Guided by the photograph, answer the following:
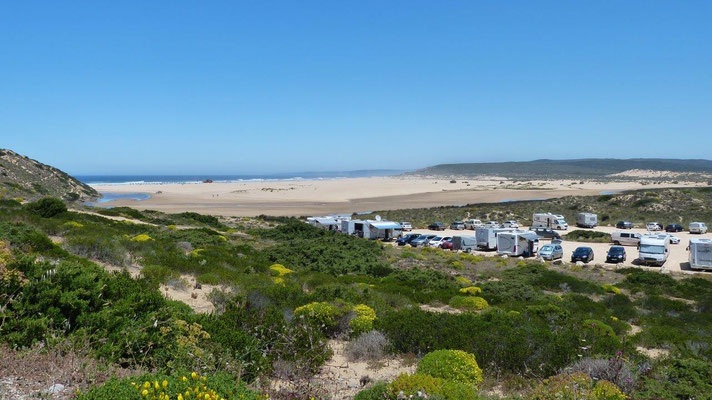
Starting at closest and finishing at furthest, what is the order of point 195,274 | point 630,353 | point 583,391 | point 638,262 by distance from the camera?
point 583,391
point 630,353
point 195,274
point 638,262

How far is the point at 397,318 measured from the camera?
8375mm

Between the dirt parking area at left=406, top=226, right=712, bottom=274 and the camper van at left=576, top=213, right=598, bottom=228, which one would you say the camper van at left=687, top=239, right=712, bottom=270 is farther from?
the camper van at left=576, top=213, right=598, bottom=228

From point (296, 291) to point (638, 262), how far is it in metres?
26.1

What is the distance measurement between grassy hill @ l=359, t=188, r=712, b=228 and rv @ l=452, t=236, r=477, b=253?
50.7 ft

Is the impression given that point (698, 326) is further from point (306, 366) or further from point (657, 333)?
point (306, 366)

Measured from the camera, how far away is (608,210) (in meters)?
56.8

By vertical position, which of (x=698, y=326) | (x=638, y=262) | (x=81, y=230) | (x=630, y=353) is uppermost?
(x=81, y=230)

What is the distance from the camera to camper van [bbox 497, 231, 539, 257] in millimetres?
30794

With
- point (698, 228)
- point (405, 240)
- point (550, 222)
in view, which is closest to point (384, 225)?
point (405, 240)

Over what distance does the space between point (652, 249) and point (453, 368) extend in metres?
27.7

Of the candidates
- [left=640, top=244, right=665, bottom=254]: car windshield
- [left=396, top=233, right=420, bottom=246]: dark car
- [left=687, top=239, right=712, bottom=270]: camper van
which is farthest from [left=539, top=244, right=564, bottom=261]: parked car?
[left=396, top=233, right=420, bottom=246]: dark car

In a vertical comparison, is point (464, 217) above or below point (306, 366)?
below

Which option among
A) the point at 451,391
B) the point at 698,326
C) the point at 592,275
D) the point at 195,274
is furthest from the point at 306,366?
the point at 592,275

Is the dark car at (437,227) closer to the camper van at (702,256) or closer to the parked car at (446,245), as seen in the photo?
the parked car at (446,245)
